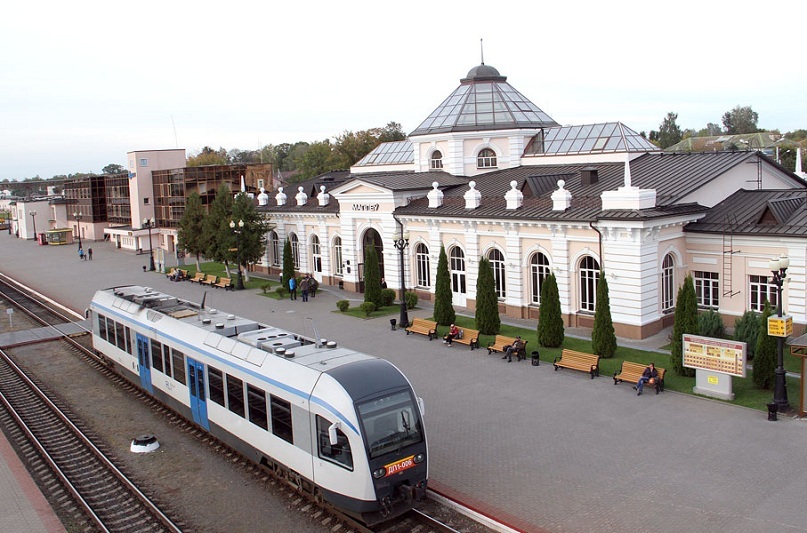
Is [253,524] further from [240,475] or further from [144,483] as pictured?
[144,483]

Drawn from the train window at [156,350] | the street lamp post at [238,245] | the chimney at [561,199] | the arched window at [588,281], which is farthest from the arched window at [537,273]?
the street lamp post at [238,245]

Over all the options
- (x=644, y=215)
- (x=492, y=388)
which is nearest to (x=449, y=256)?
(x=644, y=215)

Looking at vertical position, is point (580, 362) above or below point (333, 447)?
below

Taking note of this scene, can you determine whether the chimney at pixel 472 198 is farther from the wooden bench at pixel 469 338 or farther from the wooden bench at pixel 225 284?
the wooden bench at pixel 225 284

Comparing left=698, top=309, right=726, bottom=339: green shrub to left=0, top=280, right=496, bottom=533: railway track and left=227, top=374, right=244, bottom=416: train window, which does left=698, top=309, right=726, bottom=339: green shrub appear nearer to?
left=0, top=280, right=496, bottom=533: railway track

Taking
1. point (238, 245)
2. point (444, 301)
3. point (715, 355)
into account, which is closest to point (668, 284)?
point (715, 355)

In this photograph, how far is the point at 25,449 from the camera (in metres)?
18.8

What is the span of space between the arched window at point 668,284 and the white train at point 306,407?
16632 mm

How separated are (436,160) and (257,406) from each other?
29.2m

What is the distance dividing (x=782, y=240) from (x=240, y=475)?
20.1 metres

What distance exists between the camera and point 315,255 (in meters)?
45.2

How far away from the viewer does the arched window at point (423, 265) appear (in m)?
36.3

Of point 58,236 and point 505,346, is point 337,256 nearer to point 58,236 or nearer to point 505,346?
point 505,346

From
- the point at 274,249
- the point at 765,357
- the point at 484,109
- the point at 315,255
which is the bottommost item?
the point at 765,357
